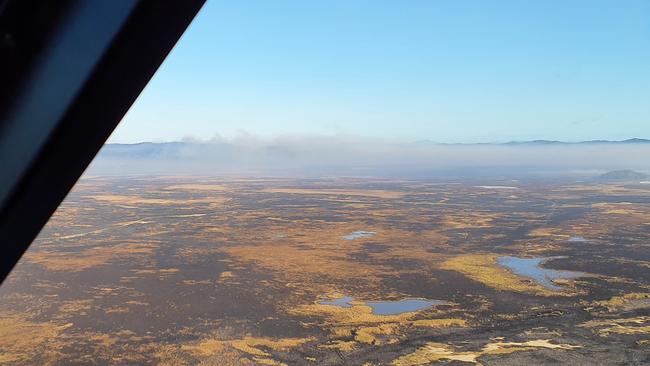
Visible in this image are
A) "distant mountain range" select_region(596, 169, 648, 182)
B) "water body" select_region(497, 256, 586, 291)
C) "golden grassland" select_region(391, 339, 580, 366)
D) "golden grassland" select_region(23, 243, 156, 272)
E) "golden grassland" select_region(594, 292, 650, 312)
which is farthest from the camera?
"distant mountain range" select_region(596, 169, 648, 182)

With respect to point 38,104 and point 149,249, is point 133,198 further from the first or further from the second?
point 38,104

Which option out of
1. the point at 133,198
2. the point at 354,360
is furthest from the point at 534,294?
the point at 133,198

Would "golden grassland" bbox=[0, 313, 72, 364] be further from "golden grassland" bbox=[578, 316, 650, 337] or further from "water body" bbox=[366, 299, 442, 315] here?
"golden grassland" bbox=[578, 316, 650, 337]

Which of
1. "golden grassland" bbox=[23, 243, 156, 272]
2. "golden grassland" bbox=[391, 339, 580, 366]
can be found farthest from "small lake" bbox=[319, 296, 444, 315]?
"golden grassland" bbox=[23, 243, 156, 272]

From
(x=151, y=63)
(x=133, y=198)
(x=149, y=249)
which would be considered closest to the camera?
(x=151, y=63)

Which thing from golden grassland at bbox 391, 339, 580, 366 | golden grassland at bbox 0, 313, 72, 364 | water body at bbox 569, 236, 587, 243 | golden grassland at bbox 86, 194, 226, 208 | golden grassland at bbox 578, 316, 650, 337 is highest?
golden grassland at bbox 86, 194, 226, 208

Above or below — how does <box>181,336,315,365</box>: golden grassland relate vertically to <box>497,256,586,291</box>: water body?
above

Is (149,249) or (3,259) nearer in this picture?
(3,259)
